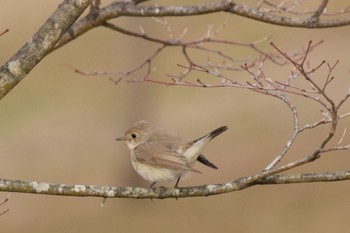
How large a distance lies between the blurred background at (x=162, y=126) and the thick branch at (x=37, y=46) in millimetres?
8720

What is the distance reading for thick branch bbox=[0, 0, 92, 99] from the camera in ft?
17.2

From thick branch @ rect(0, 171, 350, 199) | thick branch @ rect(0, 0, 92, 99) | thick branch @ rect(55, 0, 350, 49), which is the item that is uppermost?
thick branch @ rect(55, 0, 350, 49)

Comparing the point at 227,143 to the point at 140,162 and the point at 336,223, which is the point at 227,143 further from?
the point at 140,162

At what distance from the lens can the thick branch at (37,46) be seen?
5.24 meters

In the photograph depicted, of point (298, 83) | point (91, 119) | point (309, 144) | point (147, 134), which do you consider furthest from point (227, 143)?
point (147, 134)

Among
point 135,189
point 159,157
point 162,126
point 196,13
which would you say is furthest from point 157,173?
point 162,126

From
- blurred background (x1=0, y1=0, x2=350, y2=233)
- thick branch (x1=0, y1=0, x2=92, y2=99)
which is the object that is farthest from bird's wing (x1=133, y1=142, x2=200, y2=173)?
blurred background (x1=0, y1=0, x2=350, y2=233)

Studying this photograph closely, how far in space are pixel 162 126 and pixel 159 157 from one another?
1101 cm

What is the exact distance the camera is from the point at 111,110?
23375mm

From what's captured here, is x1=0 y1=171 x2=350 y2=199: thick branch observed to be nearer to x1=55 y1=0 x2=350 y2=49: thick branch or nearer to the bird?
the bird

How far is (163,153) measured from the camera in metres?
7.49

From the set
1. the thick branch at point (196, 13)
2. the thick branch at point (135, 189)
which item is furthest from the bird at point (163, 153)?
the thick branch at point (135, 189)

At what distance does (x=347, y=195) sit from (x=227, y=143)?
12.3ft

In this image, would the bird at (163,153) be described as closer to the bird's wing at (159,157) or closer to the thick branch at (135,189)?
the bird's wing at (159,157)
